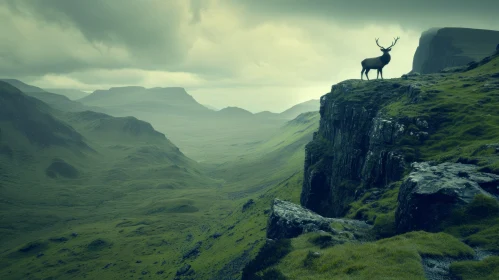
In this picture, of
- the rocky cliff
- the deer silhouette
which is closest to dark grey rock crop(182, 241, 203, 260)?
the rocky cliff

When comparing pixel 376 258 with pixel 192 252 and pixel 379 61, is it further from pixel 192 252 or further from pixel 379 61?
pixel 192 252

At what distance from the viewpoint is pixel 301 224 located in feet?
158

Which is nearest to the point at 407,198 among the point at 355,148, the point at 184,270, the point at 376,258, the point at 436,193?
the point at 436,193

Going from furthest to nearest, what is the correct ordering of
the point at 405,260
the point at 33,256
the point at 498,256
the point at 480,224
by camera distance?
1. the point at 33,256
2. the point at 480,224
3. the point at 405,260
4. the point at 498,256

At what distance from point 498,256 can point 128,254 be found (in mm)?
178056

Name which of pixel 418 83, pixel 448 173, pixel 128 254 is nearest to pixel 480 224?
pixel 448 173

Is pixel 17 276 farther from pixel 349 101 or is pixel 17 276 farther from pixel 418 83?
pixel 418 83

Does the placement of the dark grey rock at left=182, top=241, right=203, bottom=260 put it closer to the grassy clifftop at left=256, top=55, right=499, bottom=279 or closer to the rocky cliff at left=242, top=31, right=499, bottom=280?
the rocky cliff at left=242, top=31, right=499, bottom=280

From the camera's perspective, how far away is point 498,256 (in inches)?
1054

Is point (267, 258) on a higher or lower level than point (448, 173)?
lower

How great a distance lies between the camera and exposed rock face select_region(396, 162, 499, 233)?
117 ft

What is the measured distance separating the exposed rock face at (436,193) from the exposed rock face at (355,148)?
19245 mm

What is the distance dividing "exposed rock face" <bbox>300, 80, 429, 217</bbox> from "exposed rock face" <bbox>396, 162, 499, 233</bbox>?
1925 centimetres

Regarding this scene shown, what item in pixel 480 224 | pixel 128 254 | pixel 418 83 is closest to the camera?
pixel 480 224
